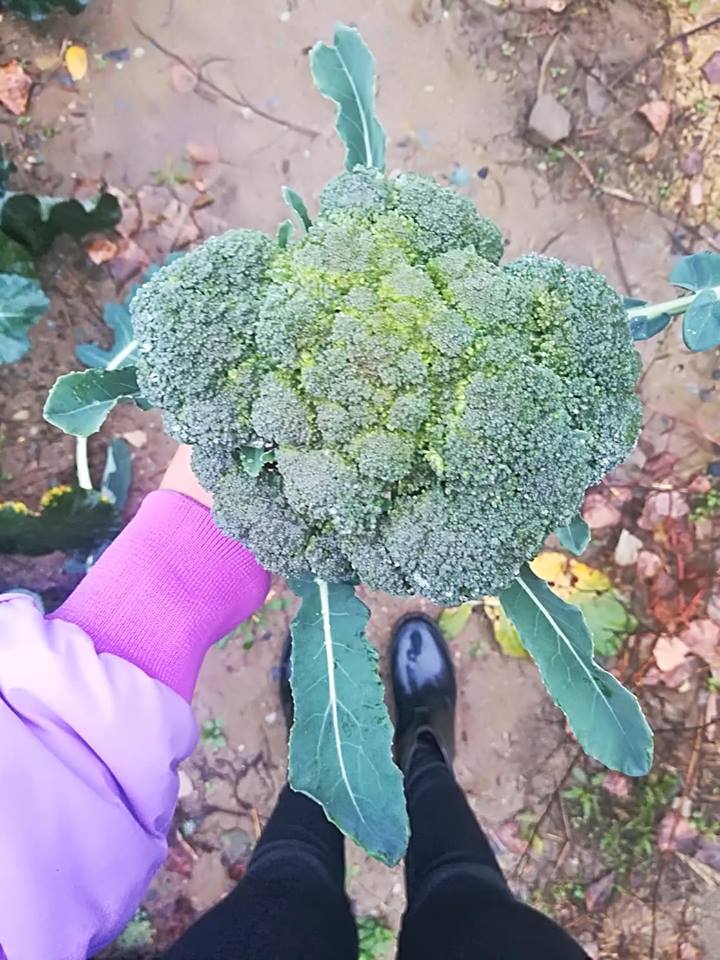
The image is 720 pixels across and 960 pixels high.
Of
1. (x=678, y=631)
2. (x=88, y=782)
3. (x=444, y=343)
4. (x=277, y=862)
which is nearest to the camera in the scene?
(x=444, y=343)

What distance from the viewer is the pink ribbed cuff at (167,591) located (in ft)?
4.10

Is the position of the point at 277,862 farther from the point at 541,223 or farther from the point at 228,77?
the point at 228,77

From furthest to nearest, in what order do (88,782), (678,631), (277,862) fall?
(678,631) < (277,862) < (88,782)

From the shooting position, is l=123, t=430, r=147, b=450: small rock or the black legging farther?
l=123, t=430, r=147, b=450: small rock

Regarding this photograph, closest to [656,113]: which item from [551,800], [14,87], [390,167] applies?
[390,167]

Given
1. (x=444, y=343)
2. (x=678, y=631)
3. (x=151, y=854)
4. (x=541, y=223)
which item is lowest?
(x=678, y=631)

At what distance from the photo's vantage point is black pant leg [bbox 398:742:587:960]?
1.24 meters

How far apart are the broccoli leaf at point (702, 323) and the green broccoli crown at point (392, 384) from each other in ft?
0.58

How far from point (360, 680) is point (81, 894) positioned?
1.46 feet

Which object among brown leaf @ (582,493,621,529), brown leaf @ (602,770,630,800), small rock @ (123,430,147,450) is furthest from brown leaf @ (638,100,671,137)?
brown leaf @ (602,770,630,800)

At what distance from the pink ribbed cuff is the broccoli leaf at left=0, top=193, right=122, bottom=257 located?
657 mm

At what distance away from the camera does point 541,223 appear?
1806mm

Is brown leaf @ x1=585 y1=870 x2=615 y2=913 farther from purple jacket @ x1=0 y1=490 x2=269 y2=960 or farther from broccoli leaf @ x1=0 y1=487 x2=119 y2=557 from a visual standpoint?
broccoli leaf @ x1=0 y1=487 x2=119 y2=557

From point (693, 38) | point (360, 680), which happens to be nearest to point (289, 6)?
point (693, 38)
